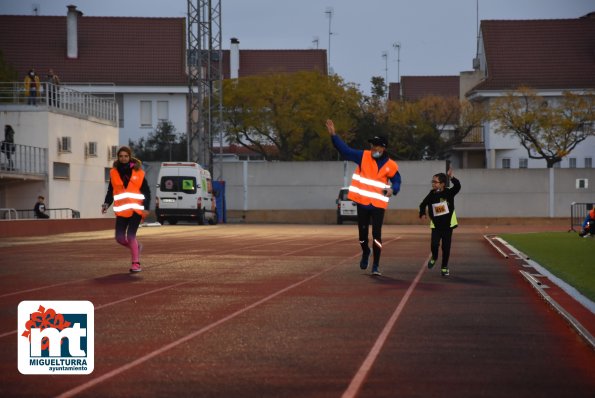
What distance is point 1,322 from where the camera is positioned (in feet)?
35.4

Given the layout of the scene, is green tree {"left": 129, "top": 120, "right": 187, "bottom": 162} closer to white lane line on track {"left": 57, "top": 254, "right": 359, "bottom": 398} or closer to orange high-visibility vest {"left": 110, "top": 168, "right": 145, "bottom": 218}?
orange high-visibility vest {"left": 110, "top": 168, "right": 145, "bottom": 218}

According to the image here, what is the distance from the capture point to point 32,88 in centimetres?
4366

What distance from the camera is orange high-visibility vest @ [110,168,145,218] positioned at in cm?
1695

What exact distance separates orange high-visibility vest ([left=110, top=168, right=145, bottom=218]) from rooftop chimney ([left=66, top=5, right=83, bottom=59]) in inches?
2368

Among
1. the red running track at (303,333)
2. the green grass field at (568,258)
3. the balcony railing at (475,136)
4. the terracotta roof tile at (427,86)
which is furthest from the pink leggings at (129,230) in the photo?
the terracotta roof tile at (427,86)

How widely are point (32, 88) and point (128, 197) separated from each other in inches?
1104

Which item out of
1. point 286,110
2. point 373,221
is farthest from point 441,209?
point 286,110

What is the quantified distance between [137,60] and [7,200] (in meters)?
34.2

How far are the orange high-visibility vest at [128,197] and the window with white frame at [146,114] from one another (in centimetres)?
5893

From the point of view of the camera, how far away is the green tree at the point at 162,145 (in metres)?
71.3

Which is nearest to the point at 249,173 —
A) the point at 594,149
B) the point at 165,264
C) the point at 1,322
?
the point at 594,149

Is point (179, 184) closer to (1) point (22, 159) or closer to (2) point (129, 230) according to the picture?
(1) point (22, 159)

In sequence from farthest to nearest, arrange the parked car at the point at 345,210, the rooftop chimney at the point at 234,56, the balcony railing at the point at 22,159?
the rooftop chimney at the point at 234,56, the parked car at the point at 345,210, the balcony railing at the point at 22,159

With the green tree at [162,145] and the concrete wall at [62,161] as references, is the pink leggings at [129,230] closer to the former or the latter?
the concrete wall at [62,161]
